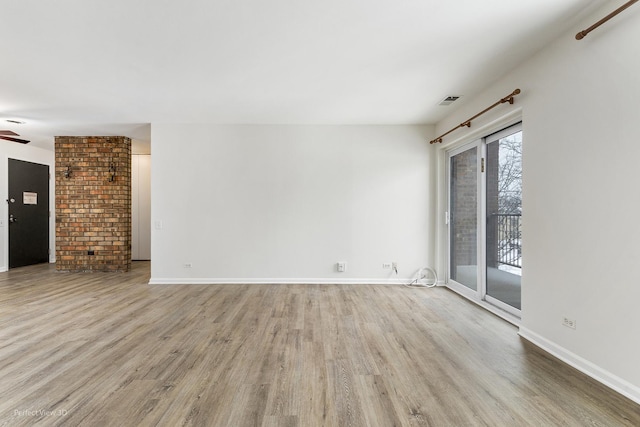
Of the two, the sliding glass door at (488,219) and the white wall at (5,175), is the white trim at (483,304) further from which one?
the white wall at (5,175)

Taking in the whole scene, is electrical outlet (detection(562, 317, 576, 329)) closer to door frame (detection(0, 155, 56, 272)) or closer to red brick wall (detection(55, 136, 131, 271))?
red brick wall (detection(55, 136, 131, 271))

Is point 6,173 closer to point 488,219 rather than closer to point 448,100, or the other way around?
point 448,100

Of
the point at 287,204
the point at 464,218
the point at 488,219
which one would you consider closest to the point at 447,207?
the point at 464,218

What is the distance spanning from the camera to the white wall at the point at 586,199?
197 centimetres

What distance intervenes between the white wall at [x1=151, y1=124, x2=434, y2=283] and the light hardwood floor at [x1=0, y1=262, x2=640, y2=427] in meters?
1.16

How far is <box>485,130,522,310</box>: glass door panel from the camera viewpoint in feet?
10.9

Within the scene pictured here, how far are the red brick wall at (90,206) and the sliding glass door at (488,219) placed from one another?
19.4 ft

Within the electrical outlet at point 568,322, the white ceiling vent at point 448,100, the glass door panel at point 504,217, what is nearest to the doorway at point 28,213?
the white ceiling vent at point 448,100

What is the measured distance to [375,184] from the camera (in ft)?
16.7

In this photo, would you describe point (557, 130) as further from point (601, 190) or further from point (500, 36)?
point (500, 36)

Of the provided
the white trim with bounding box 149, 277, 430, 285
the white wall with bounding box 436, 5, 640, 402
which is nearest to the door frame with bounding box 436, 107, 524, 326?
the white wall with bounding box 436, 5, 640, 402

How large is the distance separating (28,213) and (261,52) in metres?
7.03

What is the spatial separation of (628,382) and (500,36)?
103 inches

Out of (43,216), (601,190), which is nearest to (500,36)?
(601,190)
